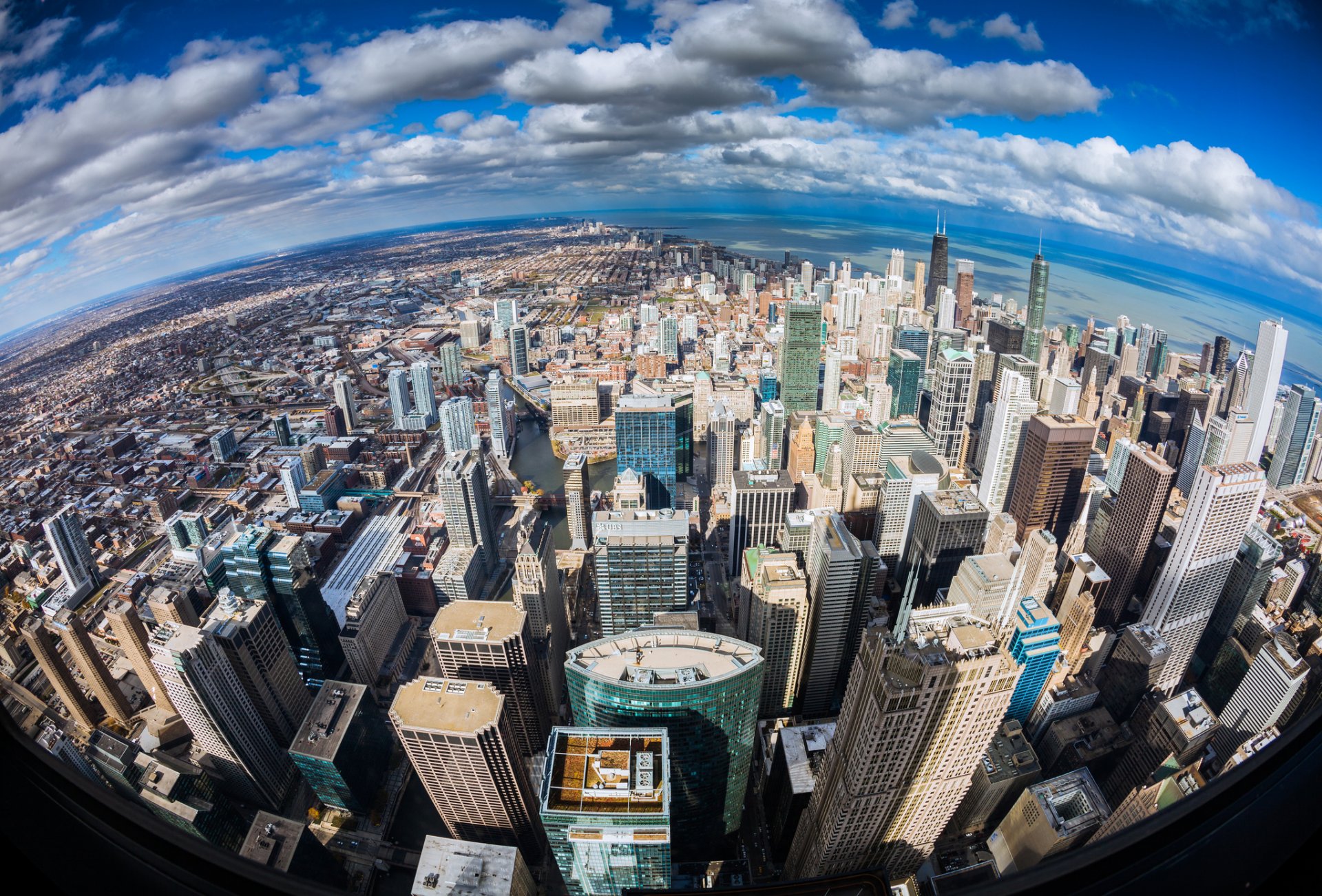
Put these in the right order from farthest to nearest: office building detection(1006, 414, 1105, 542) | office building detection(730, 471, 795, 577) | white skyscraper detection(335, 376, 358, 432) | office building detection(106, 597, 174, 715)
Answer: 1. white skyscraper detection(335, 376, 358, 432)
2. office building detection(1006, 414, 1105, 542)
3. office building detection(730, 471, 795, 577)
4. office building detection(106, 597, 174, 715)

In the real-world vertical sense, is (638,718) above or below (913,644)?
below

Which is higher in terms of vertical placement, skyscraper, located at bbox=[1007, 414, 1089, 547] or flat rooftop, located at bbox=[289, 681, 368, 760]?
skyscraper, located at bbox=[1007, 414, 1089, 547]

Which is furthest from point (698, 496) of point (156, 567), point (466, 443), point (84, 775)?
point (84, 775)

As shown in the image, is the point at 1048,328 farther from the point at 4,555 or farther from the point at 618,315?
→ the point at 4,555

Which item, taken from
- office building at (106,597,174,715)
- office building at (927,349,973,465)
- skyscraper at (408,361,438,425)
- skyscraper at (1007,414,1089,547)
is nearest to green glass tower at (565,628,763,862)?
office building at (106,597,174,715)

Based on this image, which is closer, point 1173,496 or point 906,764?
point 906,764

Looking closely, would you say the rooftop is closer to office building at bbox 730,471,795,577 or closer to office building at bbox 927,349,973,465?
office building at bbox 730,471,795,577

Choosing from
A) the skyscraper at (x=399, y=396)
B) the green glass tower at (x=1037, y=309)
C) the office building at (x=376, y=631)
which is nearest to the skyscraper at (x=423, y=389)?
the skyscraper at (x=399, y=396)
